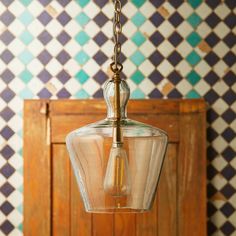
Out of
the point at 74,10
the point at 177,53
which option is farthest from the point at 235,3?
the point at 74,10

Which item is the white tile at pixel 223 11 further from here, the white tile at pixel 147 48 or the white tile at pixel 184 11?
the white tile at pixel 147 48

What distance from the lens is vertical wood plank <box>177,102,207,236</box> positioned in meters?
2.61

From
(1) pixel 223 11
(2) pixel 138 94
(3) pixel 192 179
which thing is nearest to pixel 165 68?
(2) pixel 138 94

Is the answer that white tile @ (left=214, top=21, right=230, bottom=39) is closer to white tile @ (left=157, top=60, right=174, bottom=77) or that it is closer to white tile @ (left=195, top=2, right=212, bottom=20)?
white tile @ (left=195, top=2, right=212, bottom=20)

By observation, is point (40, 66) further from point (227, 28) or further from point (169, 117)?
point (227, 28)

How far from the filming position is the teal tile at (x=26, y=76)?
8.95 feet

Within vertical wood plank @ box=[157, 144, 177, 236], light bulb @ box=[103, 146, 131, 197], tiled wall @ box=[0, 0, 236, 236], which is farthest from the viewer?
tiled wall @ box=[0, 0, 236, 236]

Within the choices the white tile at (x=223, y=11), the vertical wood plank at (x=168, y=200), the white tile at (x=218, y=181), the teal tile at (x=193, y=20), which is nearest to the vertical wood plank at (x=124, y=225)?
the vertical wood plank at (x=168, y=200)

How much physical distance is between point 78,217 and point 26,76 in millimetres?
815

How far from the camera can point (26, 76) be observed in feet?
8.96

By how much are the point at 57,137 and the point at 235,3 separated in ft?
4.02

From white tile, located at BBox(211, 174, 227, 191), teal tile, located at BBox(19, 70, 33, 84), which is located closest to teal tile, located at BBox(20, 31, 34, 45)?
teal tile, located at BBox(19, 70, 33, 84)

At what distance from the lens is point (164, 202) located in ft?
8.57

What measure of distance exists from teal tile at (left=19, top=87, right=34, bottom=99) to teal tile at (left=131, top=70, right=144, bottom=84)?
56 cm
